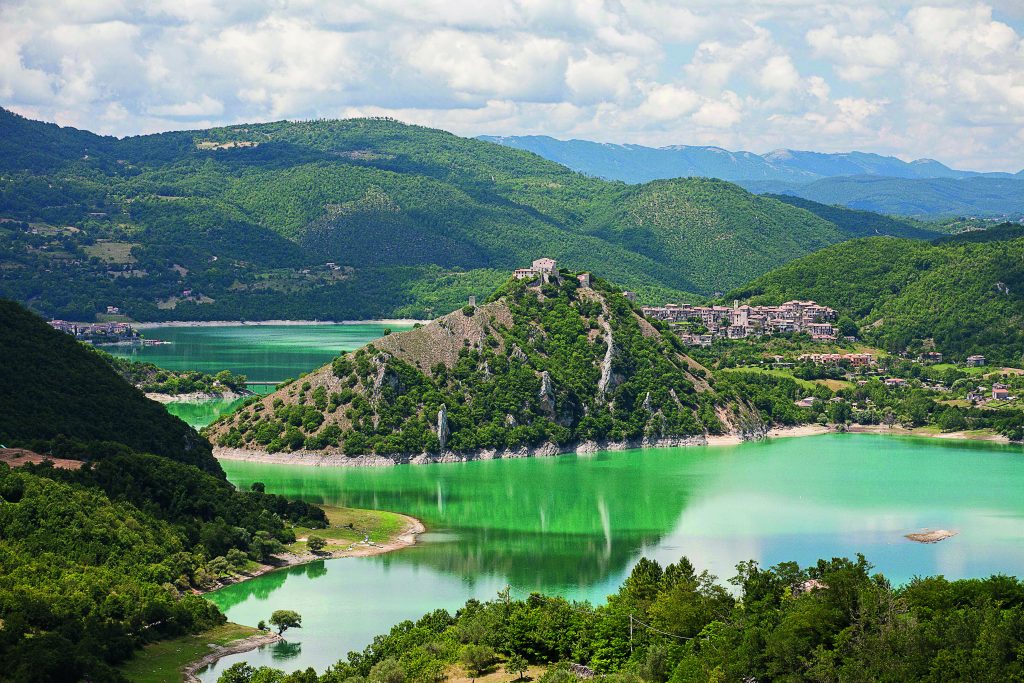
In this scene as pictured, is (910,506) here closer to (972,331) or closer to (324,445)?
(324,445)

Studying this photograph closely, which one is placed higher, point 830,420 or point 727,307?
point 727,307

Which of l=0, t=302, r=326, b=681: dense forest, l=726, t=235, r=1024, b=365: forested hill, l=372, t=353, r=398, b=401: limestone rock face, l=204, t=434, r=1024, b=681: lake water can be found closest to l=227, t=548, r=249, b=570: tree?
l=0, t=302, r=326, b=681: dense forest

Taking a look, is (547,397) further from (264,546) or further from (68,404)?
(264,546)

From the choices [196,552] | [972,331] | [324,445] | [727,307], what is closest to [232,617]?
[196,552]

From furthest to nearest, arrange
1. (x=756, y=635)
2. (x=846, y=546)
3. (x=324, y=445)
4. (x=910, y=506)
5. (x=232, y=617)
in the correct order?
(x=324, y=445) → (x=910, y=506) → (x=846, y=546) → (x=232, y=617) → (x=756, y=635)

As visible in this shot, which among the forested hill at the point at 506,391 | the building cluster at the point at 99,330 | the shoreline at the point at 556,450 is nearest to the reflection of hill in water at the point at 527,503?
the shoreline at the point at 556,450

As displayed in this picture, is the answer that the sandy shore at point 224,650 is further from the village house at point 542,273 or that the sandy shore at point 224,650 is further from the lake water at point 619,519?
the village house at point 542,273

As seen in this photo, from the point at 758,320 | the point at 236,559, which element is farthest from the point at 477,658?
the point at 758,320
